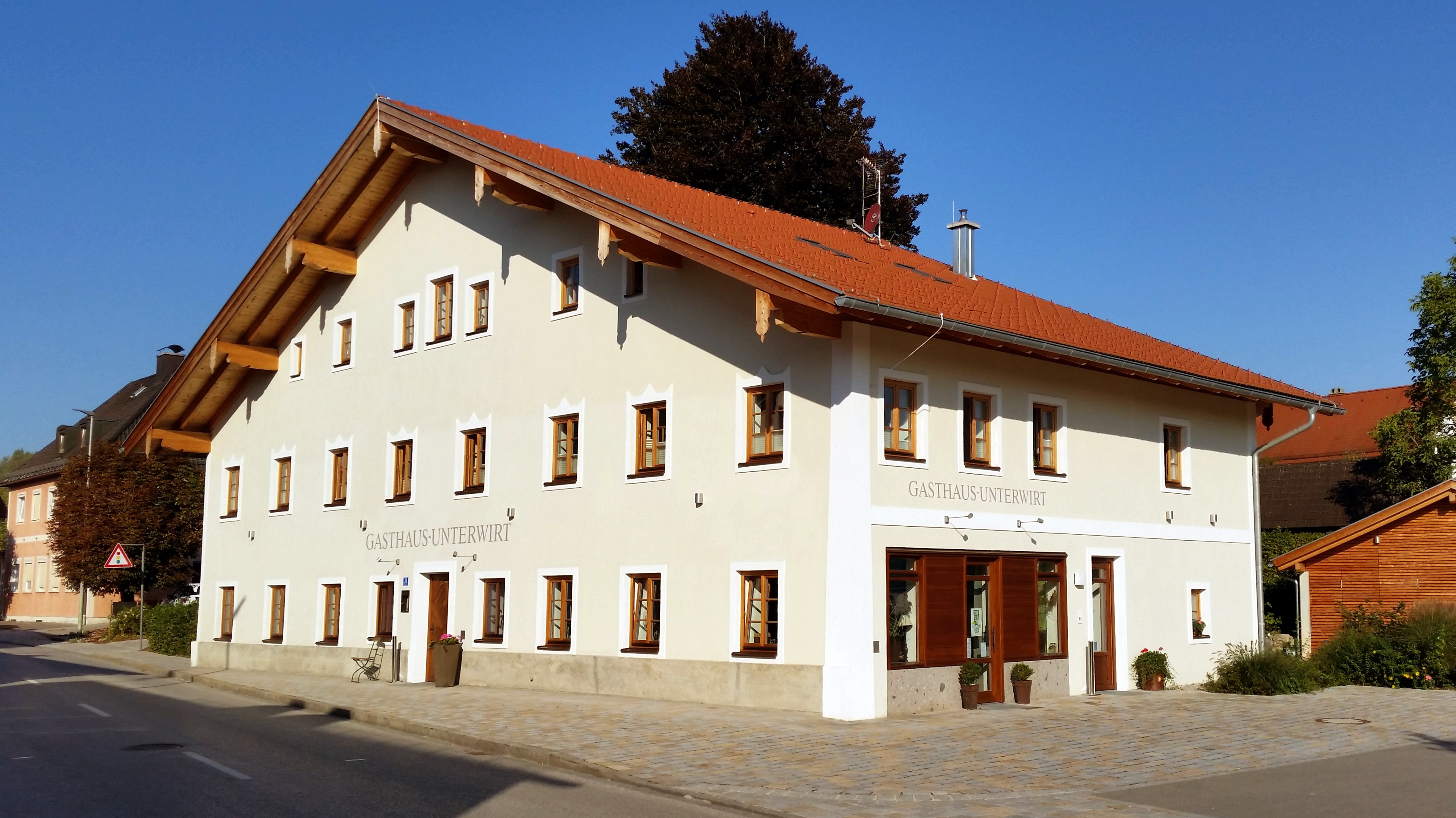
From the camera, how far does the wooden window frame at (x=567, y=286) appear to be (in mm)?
21984

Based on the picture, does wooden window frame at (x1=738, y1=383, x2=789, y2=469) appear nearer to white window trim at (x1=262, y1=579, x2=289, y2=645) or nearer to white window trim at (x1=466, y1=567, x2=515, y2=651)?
white window trim at (x1=466, y1=567, x2=515, y2=651)

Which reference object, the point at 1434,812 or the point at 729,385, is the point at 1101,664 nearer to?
the point at 729,385

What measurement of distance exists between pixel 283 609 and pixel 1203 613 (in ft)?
63.8

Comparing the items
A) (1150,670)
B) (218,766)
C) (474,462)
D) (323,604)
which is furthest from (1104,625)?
(323,604)

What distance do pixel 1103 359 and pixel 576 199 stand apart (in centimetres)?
843

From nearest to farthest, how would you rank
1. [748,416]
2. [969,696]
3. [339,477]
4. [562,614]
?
[969,696] → [748,416] → [562,614] → [339,477]

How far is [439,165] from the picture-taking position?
25.4 m

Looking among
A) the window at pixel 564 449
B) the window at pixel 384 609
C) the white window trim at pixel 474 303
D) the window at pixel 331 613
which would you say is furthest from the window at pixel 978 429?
the window at pixel 331 613

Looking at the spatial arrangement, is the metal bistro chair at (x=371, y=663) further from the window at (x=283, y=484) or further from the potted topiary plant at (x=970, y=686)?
the potted topiary plant at (x=970, y=686)

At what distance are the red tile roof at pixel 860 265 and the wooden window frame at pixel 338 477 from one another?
7.77 metres

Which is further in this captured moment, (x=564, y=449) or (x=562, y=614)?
(x=564, y=449)

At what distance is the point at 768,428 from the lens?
18.6 metres

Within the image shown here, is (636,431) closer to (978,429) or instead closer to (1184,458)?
(978,429)

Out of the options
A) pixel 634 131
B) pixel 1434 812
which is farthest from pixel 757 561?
pixel 634 131
